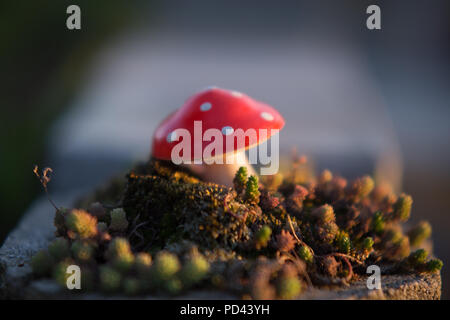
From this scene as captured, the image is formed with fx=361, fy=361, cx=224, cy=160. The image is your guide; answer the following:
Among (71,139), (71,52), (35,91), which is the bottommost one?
(71,139)

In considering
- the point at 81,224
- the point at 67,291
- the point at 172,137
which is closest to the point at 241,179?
the point at 172,137

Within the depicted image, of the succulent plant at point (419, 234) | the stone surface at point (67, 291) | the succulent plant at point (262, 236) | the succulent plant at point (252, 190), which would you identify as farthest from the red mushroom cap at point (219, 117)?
the succulent plant at point (419, 234)

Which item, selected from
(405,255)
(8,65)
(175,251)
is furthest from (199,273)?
(8,65)

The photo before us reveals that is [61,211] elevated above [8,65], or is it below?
below

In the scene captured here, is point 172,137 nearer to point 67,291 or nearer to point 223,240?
point 223,240

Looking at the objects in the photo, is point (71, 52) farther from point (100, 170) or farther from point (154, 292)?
point (154, 292)

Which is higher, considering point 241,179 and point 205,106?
point 205,106

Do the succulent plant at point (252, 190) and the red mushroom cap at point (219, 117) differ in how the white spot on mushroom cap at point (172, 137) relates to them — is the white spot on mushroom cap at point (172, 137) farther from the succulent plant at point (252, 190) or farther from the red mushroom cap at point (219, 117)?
the succulent plant at point (252, 190)
